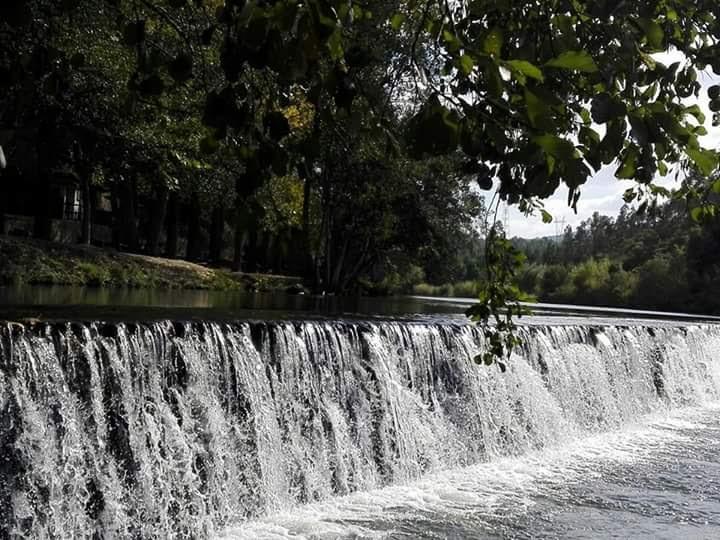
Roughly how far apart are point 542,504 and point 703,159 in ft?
23.9

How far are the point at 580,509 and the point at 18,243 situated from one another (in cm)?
1594

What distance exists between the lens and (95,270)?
19844 millimetres

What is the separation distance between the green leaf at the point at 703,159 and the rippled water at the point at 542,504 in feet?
19.1

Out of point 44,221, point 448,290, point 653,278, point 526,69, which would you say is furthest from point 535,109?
point 448,290

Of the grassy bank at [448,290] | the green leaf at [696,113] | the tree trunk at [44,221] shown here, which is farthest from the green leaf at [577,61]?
the grassy bank at [448,290]

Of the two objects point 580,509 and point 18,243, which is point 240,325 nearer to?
point 580,509

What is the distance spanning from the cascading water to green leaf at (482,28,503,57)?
19.6 ft

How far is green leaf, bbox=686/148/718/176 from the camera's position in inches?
69.0

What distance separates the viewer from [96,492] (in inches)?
267

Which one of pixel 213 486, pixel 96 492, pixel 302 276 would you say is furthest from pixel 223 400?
pixel 302 276

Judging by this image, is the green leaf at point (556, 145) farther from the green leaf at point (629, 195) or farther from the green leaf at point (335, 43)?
the green leaf at point (629, 195)

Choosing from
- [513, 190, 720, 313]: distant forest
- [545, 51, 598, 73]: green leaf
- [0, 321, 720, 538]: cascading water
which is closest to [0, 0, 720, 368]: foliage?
[545, 51, 598, 73]: green leaf

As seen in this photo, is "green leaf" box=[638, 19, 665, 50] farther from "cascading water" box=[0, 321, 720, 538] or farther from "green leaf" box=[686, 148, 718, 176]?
"cascading water" box=[0, 321, 720, 538]

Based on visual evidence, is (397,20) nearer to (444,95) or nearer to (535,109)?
(444,95)
